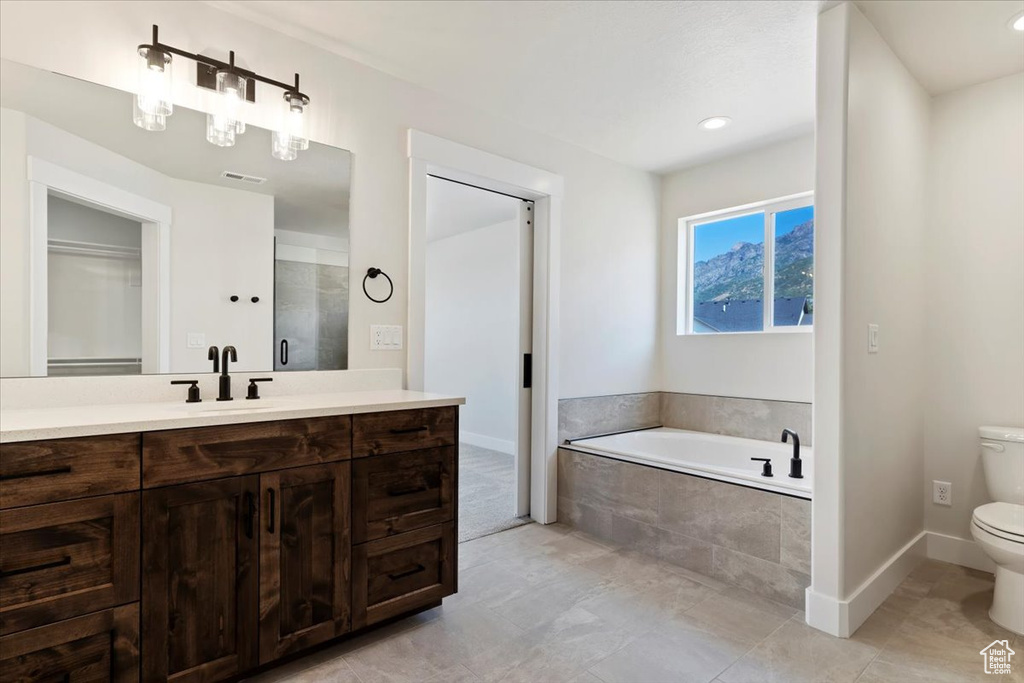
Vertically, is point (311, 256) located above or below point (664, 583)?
above

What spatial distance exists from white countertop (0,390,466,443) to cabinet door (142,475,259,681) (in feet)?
0.64

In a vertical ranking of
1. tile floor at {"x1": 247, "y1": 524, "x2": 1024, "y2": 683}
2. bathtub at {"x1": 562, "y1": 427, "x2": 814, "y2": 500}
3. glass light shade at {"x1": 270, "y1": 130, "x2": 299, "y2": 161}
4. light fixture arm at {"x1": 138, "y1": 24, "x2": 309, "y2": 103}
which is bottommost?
tile floor at {"x1": 247, "y1": 524, "x2": 1024, "y2": 683}

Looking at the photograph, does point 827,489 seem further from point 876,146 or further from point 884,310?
point 876,146

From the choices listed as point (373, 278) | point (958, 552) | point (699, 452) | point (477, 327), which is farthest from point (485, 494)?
point (958, 552)

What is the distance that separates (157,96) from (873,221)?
9.39ft

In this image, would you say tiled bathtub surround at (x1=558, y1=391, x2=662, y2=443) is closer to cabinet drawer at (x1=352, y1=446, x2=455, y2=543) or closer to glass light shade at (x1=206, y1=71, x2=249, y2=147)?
cabinet drawer at (x1=352, y1=446, x2=455, y2=543)

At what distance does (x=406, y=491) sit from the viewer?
1.93 meters

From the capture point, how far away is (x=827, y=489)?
1.97 metres

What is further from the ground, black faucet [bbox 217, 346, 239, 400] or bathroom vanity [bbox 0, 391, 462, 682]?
black faucet [bbox 217, 346, 239, 400]

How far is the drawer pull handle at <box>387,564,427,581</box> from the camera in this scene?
1.90 metres

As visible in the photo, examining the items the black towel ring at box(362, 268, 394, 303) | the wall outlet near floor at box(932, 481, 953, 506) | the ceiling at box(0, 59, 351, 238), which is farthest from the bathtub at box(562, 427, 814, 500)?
the ceiling at box(0, 59, 351, 238)

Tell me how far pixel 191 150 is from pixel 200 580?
1.53 m

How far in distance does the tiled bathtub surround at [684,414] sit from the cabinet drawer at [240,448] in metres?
1.77

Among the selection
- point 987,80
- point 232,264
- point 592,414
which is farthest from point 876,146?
point 232,264
